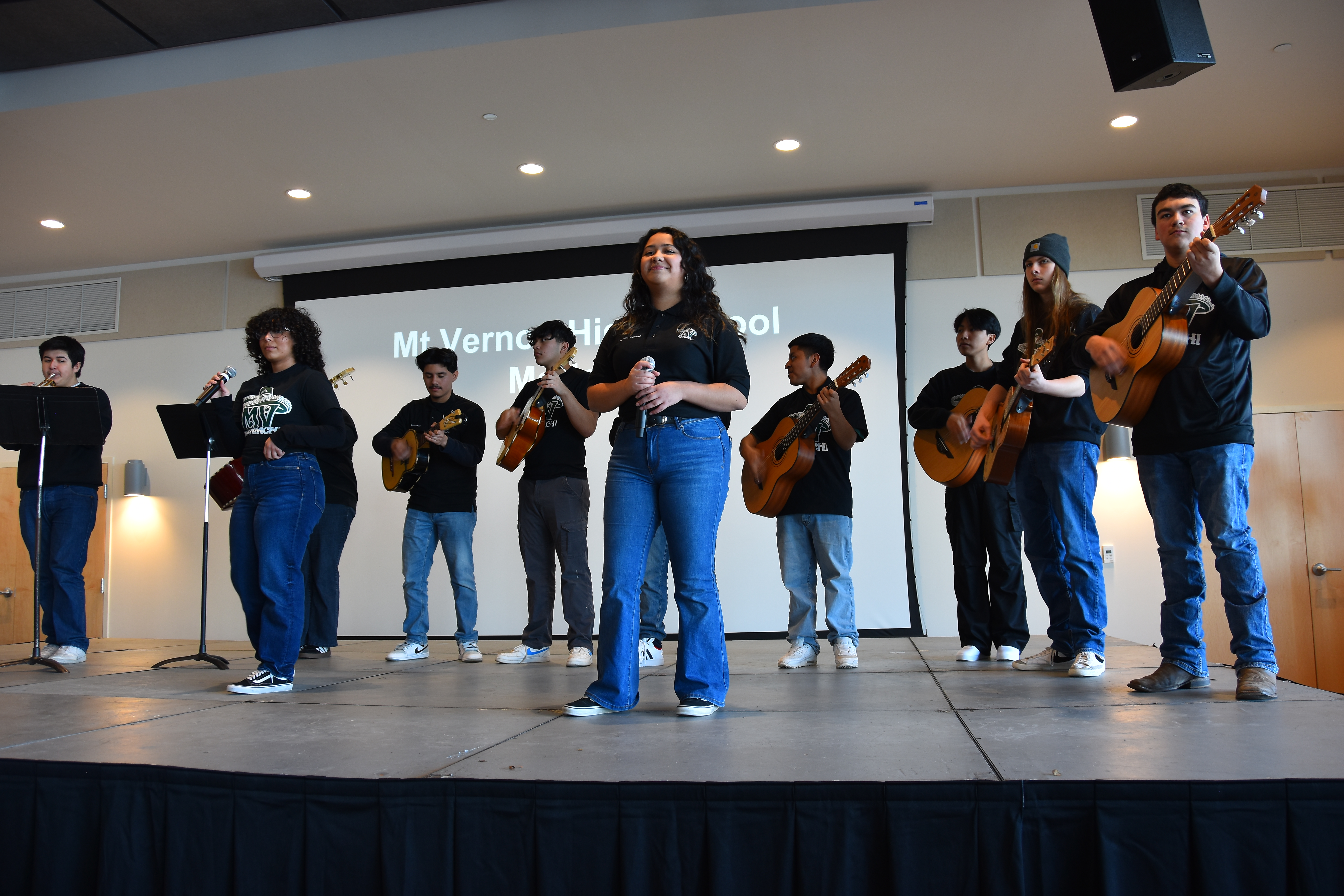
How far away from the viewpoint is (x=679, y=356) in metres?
2.38

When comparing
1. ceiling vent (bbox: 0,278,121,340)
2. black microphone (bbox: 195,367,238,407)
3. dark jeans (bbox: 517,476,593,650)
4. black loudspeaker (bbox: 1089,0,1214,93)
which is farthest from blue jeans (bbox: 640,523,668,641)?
ceiling vent (bbox: 0,278,121,340)

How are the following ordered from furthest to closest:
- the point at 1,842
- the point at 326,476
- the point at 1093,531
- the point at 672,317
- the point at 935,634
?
the point at 935,634
the point at 326,476
the point at 1093,531
the point at 672,317
the point at 1,842

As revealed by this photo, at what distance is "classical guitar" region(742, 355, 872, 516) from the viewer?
356 cm

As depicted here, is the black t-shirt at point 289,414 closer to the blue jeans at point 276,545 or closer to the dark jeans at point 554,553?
the blue jeans at point 276,545

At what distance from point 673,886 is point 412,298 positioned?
18.8ft

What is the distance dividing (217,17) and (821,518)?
12.8 feet

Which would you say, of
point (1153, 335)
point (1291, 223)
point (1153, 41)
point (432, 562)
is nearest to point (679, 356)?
point (1153, 335)

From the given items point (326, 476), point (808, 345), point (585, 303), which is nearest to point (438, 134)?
point (585, 303)

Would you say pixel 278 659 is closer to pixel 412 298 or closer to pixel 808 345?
pixel 808 345

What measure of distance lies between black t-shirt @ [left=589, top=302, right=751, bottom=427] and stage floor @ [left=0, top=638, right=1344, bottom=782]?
0.83 meters

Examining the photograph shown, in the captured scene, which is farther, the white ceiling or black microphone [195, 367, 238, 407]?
the white ceiling

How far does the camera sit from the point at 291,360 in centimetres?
332

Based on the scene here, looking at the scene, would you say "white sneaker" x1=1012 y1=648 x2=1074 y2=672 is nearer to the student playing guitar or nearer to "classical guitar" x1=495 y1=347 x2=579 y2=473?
the student playing guitar

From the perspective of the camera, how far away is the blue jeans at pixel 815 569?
11.7 ft
